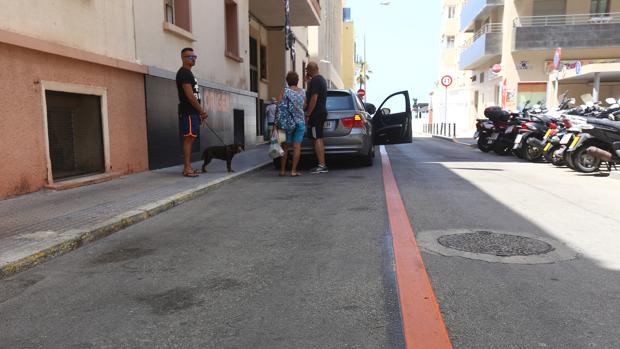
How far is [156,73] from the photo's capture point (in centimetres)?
904

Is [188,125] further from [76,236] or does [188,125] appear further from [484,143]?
[484,143]

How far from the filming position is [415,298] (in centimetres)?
298

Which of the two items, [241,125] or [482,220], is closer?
[482,220]

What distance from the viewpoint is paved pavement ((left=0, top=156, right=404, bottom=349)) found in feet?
8.42

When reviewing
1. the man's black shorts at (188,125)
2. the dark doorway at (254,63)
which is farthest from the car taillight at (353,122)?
the dark doorway at (254,63)

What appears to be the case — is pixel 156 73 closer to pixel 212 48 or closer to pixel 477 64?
pixel 212 48

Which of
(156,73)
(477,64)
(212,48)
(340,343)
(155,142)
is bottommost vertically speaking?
(340,343)

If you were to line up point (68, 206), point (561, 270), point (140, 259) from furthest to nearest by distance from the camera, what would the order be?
point (68, 206) → point (140, 259) → point (561, 270)

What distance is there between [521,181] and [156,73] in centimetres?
682

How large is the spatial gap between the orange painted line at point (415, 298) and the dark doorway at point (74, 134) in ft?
16.8

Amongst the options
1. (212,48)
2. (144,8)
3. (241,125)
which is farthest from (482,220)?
(241,125)

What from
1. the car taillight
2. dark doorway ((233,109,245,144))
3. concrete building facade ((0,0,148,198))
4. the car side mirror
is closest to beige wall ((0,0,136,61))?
concrete building facade ((0,0,148,198))

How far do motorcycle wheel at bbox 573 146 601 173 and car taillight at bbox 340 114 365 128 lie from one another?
4276 millimetres

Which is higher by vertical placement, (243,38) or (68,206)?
(243,38)
